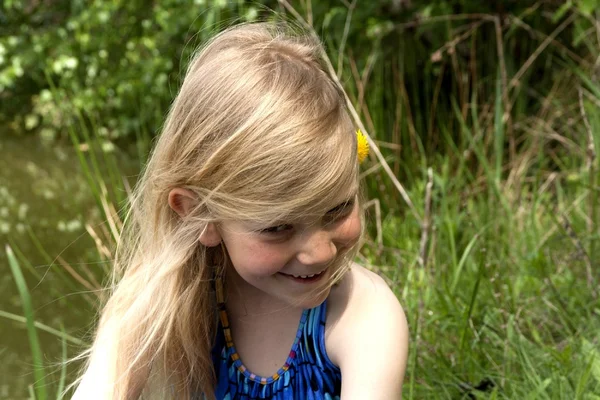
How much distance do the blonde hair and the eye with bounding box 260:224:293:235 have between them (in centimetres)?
2

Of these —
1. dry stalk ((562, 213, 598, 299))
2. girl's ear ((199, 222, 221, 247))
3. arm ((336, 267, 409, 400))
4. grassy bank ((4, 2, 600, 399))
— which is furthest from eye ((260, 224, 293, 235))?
dry stalk ((562, 213, 598, 299))

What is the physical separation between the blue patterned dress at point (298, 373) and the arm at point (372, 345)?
0.20 ft

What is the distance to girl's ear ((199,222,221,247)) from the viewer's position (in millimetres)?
1443

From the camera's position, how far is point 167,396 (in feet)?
5.41

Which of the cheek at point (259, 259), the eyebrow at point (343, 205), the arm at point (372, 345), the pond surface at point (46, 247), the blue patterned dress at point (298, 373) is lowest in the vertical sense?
the pond surface at point (46, 247)

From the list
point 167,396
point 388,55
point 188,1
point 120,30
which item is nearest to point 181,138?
point 167,396

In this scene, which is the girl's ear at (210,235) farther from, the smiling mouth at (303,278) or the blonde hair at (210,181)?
the smiling mouth at (303,278)

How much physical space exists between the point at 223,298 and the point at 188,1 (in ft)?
9.98

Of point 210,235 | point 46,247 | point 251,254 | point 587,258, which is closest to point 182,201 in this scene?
point 210,235

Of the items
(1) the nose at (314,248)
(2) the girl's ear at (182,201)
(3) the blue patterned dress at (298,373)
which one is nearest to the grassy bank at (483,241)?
(3) the blue patterned dress at (298,373)

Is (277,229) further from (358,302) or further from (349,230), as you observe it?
(358,302)

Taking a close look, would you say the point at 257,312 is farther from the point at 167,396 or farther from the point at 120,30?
the point at 120,30

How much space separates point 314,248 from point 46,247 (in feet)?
8.18

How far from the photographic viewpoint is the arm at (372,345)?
140 centimetres
